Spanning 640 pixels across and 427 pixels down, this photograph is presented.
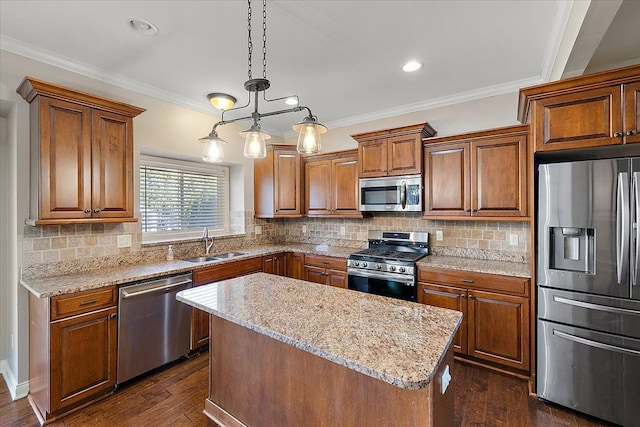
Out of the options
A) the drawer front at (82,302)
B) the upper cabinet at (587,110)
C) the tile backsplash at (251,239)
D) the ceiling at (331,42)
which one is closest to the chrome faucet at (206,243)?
the tile backsplash at (251,239)

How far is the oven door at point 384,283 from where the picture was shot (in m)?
3.05

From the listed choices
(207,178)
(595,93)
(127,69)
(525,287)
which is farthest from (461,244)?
(127,69)

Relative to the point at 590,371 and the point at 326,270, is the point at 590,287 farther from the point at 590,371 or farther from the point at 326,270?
the point at 326,270

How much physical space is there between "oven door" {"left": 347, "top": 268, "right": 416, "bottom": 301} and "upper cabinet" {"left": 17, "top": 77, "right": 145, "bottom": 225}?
2.37m

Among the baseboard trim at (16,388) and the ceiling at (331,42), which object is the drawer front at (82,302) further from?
the ceiling at (331,42)

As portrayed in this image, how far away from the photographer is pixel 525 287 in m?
2.50

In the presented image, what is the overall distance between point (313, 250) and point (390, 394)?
8.99ft

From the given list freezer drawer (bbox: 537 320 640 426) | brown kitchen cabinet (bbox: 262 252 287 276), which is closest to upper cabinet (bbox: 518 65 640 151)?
freezer drawer (bbox: 537 320 640 426)

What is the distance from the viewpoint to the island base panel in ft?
4.09

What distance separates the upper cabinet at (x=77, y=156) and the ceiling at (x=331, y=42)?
419 mm

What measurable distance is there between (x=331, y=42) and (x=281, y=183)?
230cm

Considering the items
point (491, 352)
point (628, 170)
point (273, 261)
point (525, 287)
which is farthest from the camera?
point (273, 261)

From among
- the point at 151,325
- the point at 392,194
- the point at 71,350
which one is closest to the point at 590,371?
the point at 392,194

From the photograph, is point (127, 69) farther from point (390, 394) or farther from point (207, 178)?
point (390, 394)
